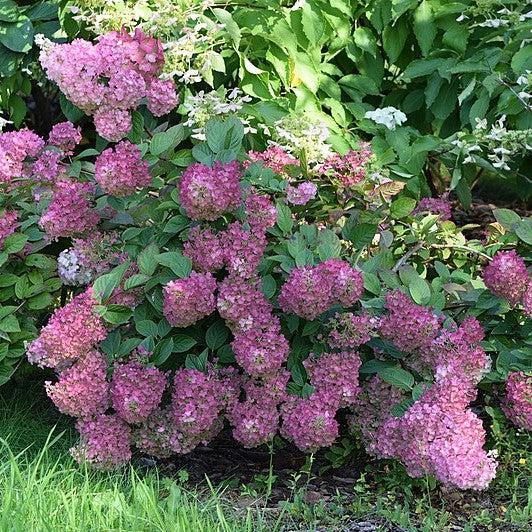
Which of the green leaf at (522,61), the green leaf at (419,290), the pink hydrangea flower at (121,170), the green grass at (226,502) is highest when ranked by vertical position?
A: the pink hydrangea flower at (121,170)

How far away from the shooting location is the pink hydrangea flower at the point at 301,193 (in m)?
2.98

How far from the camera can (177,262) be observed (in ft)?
8.96

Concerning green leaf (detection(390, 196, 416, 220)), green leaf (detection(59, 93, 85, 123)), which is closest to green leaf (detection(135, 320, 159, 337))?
green leaf (detection(390, 196, 416, 220))

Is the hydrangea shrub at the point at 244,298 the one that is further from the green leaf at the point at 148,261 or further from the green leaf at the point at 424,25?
the green leaf at the point at 424,25

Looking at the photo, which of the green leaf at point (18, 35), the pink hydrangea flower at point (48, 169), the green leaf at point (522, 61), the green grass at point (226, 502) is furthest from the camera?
the green leaf at point (18, 35)

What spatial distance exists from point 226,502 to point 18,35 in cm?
194

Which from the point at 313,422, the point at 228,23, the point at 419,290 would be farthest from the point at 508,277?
the point at 228,23

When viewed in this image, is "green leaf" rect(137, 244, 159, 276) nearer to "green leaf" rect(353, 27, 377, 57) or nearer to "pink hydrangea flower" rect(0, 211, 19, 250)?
"pink hydrangea flower" rect(0, 211, 19, 250)

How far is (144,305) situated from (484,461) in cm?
105

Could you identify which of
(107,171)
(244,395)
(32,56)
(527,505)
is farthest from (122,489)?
(32,56)

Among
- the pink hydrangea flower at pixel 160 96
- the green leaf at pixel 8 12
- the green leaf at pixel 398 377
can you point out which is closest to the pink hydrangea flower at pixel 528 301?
the green leaf at pixel 398 377

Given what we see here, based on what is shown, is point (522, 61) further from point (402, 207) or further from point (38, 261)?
point (38, 261)

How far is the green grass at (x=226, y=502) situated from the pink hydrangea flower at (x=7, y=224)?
2.06 ft

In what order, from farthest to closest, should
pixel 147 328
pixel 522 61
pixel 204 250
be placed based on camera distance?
pixel 522 61 < pixel 147 328 < pixel 204 250
